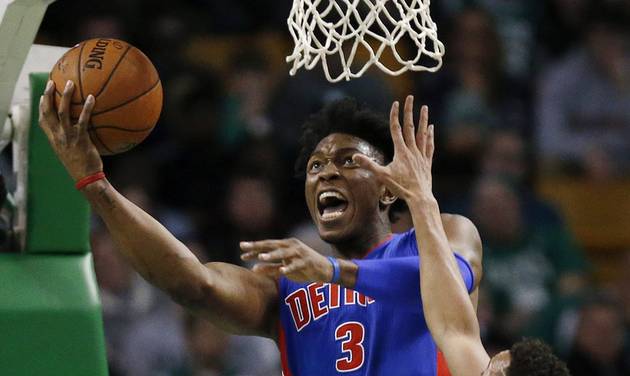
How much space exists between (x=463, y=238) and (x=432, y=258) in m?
0.48

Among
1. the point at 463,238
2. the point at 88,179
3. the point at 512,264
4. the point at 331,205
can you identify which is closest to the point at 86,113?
the point at 88,179

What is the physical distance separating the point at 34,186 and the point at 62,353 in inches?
22.3

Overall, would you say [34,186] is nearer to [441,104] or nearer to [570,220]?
[441,104]

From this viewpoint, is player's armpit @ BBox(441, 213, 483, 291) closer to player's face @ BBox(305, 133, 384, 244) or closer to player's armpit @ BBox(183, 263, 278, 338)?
player's face @ BBox(305, 133, 384, 244)

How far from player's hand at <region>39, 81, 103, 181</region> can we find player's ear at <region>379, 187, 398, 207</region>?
1078 mm

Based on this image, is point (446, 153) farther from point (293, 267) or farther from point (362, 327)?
point (293, 267)

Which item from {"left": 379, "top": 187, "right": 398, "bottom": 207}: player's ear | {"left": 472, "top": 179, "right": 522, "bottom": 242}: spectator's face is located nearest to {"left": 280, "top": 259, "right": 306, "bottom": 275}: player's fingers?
{"left": 379, "top": 187, "right": 398, "bottom": 207}: player's ear

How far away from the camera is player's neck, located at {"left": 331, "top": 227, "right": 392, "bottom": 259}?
4340mm

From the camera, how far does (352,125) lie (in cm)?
441

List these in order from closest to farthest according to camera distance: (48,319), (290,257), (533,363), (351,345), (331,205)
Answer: (533,363)
(290,257)
(48,319)
(351,345)
(331,205)

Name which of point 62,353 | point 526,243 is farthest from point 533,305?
point 62,353

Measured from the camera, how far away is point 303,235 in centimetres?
707

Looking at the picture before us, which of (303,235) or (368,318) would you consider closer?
(368,318)

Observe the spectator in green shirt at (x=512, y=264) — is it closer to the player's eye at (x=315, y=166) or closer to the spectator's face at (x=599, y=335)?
the spectator's face at (x=599, y=335)
